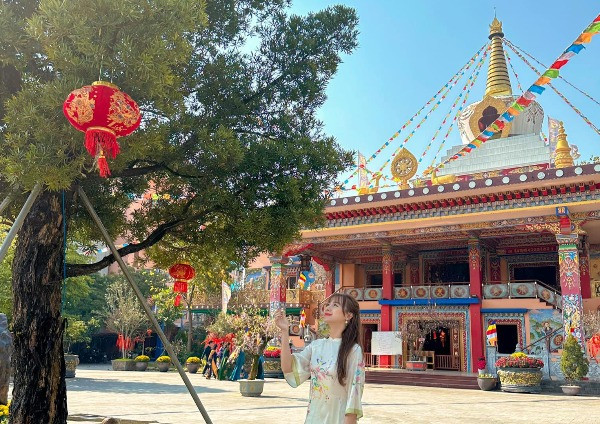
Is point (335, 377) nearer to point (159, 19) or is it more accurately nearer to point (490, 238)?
point (159, 19)

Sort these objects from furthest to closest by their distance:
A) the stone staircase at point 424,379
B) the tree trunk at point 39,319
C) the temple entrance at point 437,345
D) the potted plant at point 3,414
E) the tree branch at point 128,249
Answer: the temple entrance at point 437,345, the stone staircase at point 424,379, the potted plant at point 3,414, the tree branch at point 128,249, the tree trunk at point 39,319

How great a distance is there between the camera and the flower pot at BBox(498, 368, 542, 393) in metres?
17.9

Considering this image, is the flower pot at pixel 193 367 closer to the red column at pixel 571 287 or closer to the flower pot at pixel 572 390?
the flower pot at pixel 572 390

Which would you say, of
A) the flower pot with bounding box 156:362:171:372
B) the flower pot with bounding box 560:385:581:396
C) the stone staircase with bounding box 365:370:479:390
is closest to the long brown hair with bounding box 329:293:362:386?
the flower pot with bounding box 560:385:581:396

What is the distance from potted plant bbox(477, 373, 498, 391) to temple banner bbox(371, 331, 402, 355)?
4.59 metres

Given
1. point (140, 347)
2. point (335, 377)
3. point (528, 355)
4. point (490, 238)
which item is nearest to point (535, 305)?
point (528, 355)

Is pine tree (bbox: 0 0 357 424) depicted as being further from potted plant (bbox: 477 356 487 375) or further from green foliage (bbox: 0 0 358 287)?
potted plant (bbox: 477 356 487 375)

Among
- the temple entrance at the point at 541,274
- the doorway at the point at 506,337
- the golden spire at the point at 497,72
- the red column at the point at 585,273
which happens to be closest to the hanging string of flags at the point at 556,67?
the red column at the point at 585,273

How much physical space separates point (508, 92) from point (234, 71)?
25073 mm

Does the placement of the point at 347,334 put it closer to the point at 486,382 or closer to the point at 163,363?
the point at 486,382

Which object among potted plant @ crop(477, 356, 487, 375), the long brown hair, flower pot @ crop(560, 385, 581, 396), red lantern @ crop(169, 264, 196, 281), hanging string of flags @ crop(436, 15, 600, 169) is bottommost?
flower pot @ crop(560, 385, 581, 396)

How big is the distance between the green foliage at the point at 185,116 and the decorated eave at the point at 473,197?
1356cm

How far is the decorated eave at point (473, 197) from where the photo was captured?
62.4ft

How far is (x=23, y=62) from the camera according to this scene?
5.89 metres
